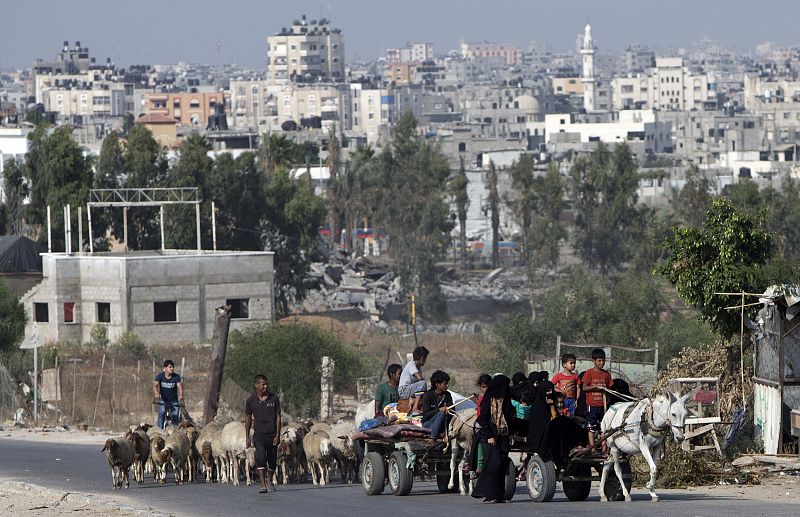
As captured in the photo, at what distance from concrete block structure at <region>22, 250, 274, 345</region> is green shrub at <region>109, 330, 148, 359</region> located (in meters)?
1.02

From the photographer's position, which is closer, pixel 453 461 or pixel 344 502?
pixel 344 502

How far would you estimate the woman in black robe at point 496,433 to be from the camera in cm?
1666

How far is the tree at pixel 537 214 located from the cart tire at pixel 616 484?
6867 cm

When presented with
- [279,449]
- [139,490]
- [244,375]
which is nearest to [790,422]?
[279,449]

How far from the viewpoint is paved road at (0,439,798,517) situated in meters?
16.1

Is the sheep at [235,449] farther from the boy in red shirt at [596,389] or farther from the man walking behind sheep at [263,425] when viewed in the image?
the boy in red shirt at [596,389]

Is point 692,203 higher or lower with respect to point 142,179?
lower

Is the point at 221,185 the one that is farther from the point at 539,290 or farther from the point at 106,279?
the point at 106,279

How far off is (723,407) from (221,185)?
55.2 metres

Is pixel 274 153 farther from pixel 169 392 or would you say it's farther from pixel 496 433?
pixel 496 433

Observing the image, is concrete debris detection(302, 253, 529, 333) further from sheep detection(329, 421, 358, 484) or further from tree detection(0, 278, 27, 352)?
sheep detection(329, 421, 358, 484)

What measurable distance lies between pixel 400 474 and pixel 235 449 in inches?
112

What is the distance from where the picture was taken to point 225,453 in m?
20.1

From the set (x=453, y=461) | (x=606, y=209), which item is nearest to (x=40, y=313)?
(x=453, y=461)
